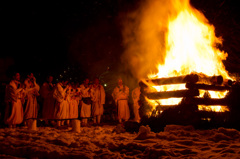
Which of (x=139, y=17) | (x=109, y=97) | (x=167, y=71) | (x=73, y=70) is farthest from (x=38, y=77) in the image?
(x=167, y=71)

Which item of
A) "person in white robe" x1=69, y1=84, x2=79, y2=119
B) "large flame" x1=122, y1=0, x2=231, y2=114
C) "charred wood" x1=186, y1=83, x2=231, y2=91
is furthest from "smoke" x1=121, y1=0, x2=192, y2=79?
"person in white robe" x1=69, y1=84, x2=79, y2=119

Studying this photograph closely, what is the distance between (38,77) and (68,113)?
35.1 ft

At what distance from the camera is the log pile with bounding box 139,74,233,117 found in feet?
27.5

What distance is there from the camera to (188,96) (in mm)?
8398

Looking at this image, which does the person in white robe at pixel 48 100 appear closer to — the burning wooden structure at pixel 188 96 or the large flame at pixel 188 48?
the burning wooden structure at pixel 188 96

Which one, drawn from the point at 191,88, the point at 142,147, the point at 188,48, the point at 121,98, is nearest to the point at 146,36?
the point at 121,98

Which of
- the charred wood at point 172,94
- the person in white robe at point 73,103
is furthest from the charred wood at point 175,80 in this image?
the person in white robe at point 73,103

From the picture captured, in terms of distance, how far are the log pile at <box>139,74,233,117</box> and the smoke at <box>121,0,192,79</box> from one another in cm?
152

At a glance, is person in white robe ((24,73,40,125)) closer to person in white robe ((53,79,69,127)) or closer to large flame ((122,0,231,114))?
person in white robe ((53,79,69,127))

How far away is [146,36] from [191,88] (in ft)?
34.1

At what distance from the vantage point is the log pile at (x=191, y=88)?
8391 millimetres

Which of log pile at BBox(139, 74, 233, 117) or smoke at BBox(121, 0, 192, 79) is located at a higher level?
smoke at BBox(121, 0, 192, 79)

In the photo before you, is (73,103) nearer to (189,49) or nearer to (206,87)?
(189,49)

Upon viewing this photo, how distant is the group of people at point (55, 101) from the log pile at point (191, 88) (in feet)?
8.70
